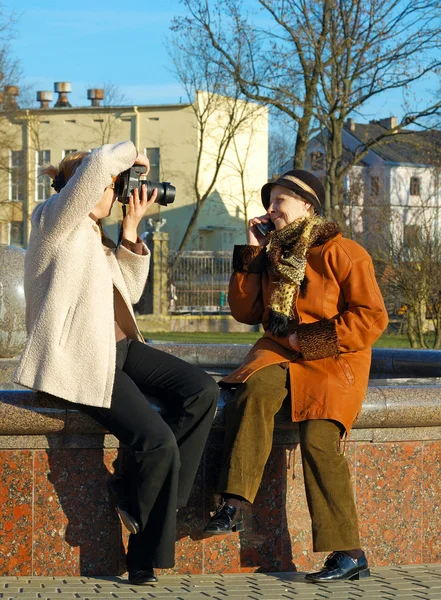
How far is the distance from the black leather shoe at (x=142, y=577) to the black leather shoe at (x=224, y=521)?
29 centimetres

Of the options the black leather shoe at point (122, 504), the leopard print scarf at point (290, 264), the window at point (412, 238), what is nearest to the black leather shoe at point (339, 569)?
the black leather shoe at point (122, 504)

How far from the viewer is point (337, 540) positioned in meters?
4.68

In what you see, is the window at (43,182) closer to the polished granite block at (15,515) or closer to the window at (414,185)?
the window at (414,185)

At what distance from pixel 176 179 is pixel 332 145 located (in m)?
21.6

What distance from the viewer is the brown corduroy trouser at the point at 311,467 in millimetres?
4668

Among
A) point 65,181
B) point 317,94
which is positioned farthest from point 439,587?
point 317,94

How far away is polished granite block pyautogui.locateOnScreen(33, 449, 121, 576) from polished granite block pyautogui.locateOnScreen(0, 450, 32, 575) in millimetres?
34

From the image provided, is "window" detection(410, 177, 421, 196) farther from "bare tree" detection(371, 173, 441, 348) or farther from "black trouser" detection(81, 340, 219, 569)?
"black trouser" detection(81, 340, 219, 569)

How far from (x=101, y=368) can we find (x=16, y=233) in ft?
163

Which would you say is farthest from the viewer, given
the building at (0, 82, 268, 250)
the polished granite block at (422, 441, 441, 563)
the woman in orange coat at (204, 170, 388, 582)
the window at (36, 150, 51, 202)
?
the building at (0, 82, 268, 250)

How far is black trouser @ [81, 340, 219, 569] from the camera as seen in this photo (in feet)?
14.7

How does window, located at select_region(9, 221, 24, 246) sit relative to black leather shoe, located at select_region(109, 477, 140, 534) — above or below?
above

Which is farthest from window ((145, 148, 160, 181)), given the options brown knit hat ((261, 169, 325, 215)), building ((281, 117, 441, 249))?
brown knit hat ((261, 169, 325, 215))

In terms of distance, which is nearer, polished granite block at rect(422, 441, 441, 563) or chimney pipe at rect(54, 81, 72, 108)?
polished granite block at rect(422, 441, 441, 563)
